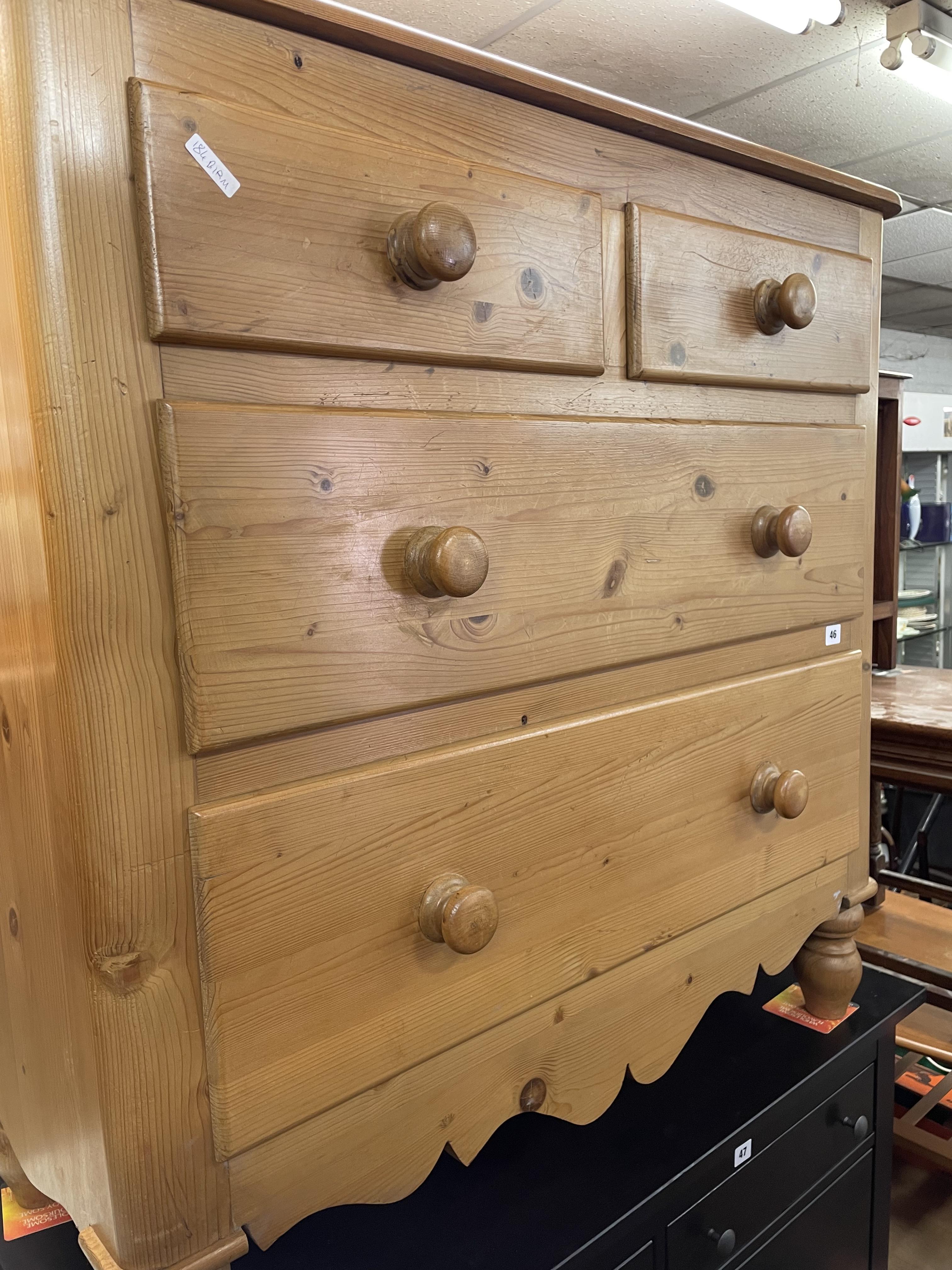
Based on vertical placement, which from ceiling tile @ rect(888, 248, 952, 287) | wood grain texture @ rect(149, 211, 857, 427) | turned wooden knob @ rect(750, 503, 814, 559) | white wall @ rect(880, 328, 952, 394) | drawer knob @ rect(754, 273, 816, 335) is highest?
ceiling tile @ rect(888, 248, 952, 287)

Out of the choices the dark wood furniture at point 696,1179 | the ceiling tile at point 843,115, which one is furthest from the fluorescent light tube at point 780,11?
the dark wood furniture at point 696,1179

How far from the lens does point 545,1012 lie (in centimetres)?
79

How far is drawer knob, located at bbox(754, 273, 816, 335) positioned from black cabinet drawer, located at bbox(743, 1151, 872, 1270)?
0.95 m

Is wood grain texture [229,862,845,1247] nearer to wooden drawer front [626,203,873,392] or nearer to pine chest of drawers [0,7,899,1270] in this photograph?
pine chest of drawers [0,7,899,1270]

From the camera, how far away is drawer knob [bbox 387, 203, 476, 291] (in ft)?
2.00

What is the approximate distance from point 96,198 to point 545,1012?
2.20ft

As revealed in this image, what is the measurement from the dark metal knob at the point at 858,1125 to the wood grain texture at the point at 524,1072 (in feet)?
0.83

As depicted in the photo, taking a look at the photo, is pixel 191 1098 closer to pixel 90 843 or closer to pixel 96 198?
pixel 90 843

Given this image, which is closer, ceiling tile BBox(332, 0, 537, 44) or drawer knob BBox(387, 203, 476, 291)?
drawer knob BBox(387, 203, 476, 291)

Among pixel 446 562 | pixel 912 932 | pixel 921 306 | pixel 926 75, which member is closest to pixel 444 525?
pixel 446 562

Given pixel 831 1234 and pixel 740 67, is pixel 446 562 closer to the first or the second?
pixel 831 1234

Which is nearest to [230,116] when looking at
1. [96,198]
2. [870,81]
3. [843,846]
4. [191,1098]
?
[96,198]

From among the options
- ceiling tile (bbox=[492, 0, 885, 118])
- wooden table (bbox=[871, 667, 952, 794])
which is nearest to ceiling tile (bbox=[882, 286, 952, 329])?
ceiling tile (bbox=[492, 0, 885, 118])

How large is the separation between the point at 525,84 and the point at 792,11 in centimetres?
159
